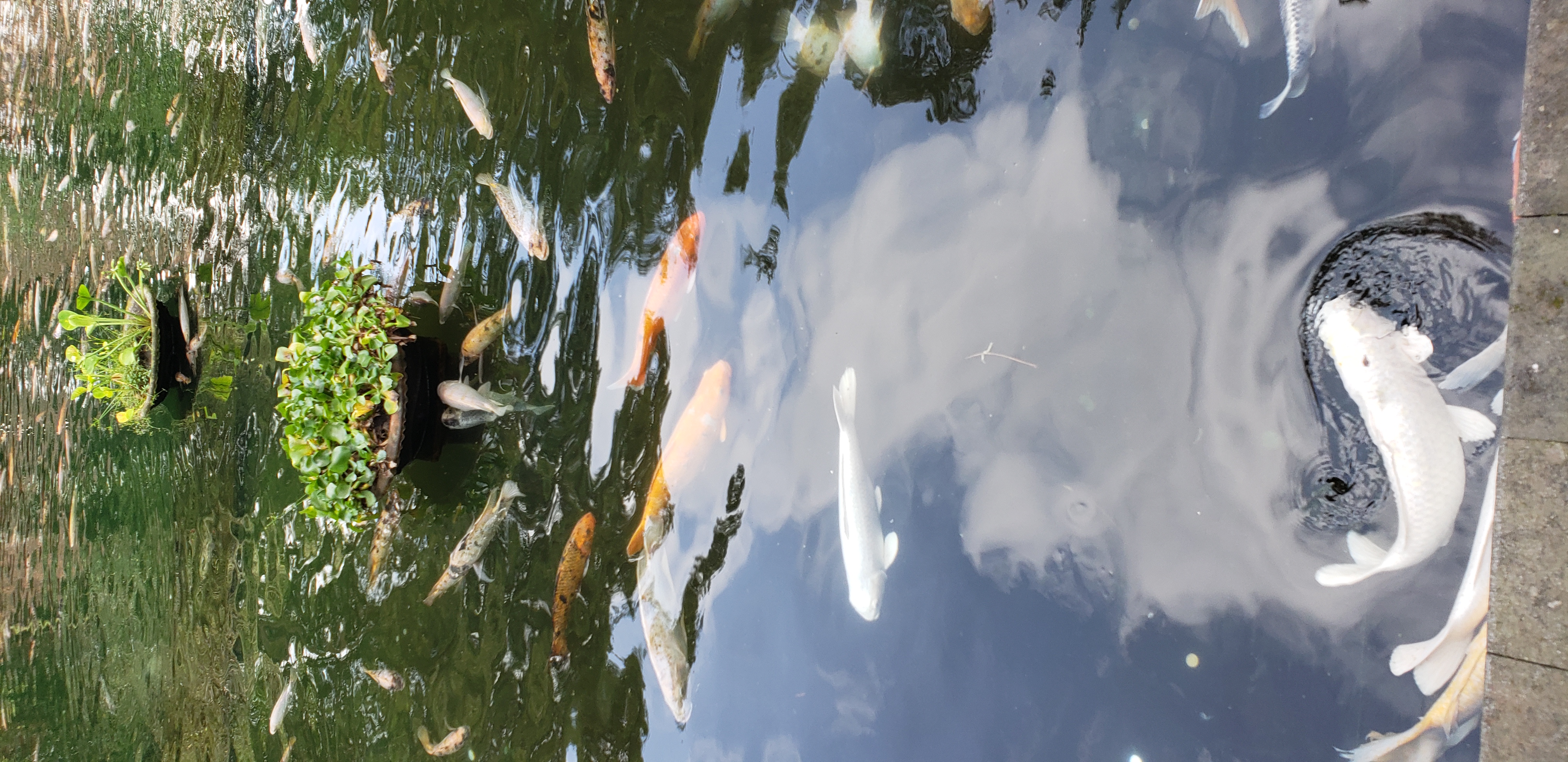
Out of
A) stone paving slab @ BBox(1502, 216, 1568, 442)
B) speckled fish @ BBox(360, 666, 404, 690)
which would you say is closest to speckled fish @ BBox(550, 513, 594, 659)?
speckled fish @ BBox(360, 666, 404, 690)

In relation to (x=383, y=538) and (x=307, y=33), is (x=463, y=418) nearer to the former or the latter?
(x=383, y=538)

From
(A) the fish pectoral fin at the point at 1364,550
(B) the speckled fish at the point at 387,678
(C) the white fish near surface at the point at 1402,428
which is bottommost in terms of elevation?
(B) the speckled fish at the point at 387,678

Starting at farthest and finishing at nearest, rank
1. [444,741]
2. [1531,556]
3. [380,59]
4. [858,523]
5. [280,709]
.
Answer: [280,709], [380,59], [444,741], [858,523], [1531,556]

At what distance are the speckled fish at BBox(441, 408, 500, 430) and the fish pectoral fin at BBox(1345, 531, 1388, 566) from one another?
103 inches

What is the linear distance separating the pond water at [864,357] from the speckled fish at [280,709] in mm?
30

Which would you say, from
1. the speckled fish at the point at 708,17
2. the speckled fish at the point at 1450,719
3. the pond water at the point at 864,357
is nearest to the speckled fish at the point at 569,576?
the pond water at the point at 864,357

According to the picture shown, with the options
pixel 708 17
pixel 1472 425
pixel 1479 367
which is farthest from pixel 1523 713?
pixel 708 17

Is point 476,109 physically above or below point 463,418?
above

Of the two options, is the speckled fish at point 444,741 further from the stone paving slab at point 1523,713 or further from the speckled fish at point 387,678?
the stone paving slab at point 1523,713

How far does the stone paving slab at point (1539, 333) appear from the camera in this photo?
1446mm

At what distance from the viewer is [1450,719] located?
158 centimetres

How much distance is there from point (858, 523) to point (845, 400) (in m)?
0.37

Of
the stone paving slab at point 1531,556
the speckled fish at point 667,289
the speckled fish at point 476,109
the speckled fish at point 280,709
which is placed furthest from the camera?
the speckled fish at point 280,709

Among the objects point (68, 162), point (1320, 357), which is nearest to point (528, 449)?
point (1320, 357)
